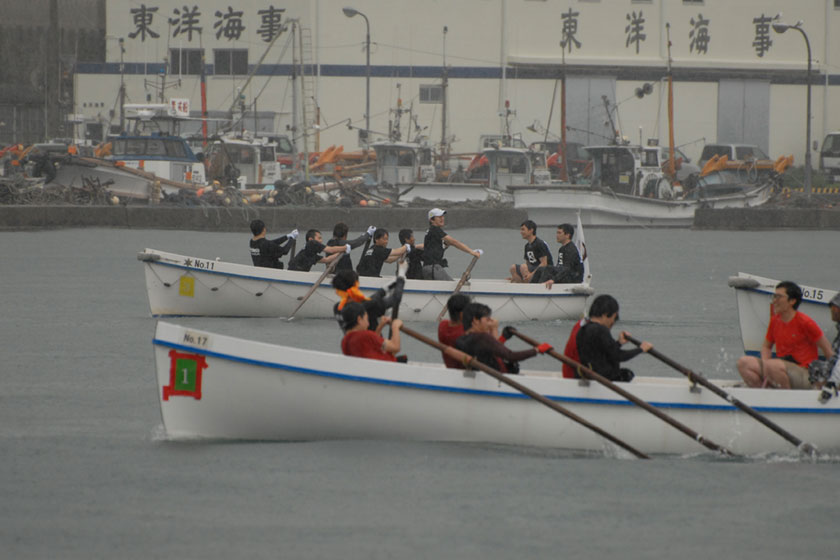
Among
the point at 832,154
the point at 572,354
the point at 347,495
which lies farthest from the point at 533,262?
the point at 832,154

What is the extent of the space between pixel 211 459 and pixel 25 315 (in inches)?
441

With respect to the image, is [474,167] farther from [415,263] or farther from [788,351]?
[788,351]

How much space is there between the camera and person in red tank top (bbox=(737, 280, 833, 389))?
1176 cm

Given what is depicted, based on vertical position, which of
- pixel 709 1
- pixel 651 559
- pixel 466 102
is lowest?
pixel 651 559

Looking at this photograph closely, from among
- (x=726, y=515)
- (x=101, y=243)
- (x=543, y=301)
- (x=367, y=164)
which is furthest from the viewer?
(x=367, y=164)

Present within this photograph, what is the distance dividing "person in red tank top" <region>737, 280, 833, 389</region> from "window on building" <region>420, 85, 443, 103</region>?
45.0m

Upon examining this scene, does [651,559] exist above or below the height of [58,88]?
below

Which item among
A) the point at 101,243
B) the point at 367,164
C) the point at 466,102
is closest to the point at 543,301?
the point at 101,243

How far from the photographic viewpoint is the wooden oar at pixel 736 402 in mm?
11164

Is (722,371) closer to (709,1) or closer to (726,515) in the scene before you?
(726,515)

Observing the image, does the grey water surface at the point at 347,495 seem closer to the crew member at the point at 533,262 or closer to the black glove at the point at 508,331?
the black glove at the point at 508,331

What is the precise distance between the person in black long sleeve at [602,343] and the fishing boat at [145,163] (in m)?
33.5

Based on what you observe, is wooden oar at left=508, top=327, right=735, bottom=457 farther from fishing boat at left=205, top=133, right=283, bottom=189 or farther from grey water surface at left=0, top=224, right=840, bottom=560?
fishing boat at left=205, top=133, right=283, bottom=189

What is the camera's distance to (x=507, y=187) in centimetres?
4900
